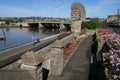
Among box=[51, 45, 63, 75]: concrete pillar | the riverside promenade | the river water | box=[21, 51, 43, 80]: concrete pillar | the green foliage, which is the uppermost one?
the green foliage

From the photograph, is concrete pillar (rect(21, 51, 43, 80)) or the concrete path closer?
concrete pillar (rect(21, 51, 43, 80))

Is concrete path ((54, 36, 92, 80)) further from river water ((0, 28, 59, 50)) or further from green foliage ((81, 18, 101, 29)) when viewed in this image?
green foliage ((81, 18, 101, 29))

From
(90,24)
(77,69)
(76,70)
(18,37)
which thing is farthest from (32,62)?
(18,37)

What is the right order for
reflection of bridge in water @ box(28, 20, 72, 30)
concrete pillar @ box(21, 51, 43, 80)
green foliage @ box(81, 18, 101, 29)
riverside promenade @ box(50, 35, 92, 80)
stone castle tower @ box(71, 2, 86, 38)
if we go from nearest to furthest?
concrete pillar @ box(21, 51, 43, 80)
riverside promenade @ box(50, 35, 92, 80)
stone castle tower @ box(71, 2, 86, 38)
green foliage @ box(81, 18, 101, 29)
reflection of bridge in water @ box(28, 20, 72, 30)

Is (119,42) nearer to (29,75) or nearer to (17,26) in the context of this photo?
(29,75)

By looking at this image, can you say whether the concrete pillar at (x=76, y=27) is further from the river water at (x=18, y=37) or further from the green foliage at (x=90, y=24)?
the river water at (x=18, y=37)

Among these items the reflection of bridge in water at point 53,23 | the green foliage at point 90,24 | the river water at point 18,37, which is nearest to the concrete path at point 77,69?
the river water at point 18,37

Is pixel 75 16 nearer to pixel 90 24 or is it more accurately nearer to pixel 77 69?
pixel 90 24

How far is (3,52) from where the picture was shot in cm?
1681

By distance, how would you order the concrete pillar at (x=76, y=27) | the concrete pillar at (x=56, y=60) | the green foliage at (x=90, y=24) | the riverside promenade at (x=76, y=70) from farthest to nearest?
the green foliage at (x=90, y=24), the concrete pillar at (x=76, y=27), the concrete pillar at (x=56, y=60), the riverside promenade at (x=76, y=70)

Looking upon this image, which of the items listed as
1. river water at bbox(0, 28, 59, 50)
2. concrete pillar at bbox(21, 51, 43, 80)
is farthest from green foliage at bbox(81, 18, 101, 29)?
concrete pillar at bbox(21, 51, 43, 80)

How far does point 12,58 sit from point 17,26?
453 feet

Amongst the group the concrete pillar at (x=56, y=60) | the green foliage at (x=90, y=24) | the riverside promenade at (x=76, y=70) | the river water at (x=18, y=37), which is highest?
the green foliage at (x=90, y=24)

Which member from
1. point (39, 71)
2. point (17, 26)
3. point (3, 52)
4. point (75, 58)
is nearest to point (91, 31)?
point (75, 58)
